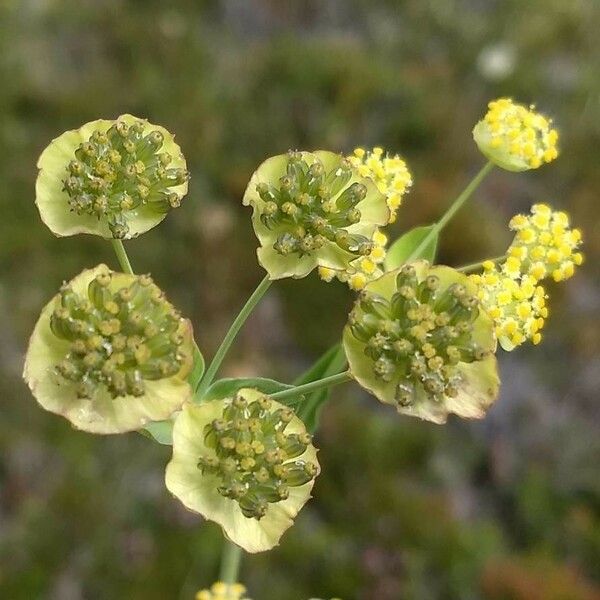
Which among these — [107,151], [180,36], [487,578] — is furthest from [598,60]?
[107,151]

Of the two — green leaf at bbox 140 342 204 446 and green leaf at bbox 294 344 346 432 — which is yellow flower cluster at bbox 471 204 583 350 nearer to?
green leaf at bbox 294 344 346 432

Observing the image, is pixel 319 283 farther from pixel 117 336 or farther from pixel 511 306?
pixel 117 336

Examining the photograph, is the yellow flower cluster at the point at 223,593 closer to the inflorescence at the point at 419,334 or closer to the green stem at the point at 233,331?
the green stem at the point at 233,331

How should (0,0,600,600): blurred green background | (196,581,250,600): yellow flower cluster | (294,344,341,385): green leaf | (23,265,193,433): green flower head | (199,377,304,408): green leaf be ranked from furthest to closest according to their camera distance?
1. (0,0,600,600): blurred green background
2. (196,581,250,600): yellow flower cluster
3. (294,344,341,385): green leaf
4. (199,377,304,408): green leaf
5. (23,265,193,433): green flower head

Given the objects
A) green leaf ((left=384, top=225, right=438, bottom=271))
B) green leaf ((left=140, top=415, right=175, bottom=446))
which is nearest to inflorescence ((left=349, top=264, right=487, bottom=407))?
green leaf ((left=384, top=225, right=438, bottom=271))

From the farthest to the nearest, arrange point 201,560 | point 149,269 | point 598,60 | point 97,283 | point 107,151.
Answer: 1. point 598,60
2. point 149,269
3. point 201,560
4. point 107,151
5. point 97,283

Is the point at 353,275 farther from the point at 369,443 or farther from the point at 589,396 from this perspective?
the point at 589,396
